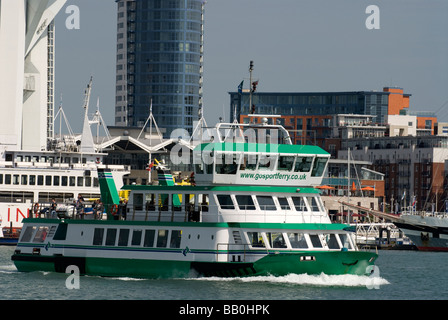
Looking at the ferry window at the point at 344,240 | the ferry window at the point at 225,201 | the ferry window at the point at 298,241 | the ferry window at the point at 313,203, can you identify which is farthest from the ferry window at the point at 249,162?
the ferry window at the point at 344,240

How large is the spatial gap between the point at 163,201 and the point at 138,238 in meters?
2.16

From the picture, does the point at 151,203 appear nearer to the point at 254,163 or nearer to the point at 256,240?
the point at 254,163

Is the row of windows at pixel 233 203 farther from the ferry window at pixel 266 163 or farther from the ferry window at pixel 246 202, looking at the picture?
the ferry window at pixel 266 163

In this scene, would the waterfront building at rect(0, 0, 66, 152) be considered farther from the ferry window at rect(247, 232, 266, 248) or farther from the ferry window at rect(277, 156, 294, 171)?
the ferry window at rect(247, 232, 266, 248)

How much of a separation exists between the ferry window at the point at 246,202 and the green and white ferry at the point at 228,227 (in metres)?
0.05

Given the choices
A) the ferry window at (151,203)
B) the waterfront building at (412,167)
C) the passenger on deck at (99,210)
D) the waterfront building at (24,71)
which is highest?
the waterfront building at (24,71)

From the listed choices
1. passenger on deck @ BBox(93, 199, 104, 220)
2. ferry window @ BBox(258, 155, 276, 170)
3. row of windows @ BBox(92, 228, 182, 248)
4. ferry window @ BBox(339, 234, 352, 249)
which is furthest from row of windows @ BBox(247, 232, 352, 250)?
passenger on deck @ BBox(93, 199, 104, 220)

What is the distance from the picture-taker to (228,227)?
4794 cm

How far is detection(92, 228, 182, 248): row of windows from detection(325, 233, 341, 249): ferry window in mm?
6705

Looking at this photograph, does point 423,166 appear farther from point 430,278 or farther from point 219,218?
point 219,218

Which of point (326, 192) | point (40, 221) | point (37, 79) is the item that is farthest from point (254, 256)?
point (326, 192)

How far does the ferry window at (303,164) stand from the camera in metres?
50.5

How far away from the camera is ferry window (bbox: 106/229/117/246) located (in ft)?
168
